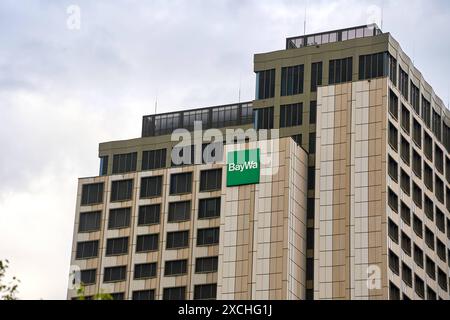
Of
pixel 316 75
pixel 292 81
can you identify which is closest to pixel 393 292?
pixel 316 75

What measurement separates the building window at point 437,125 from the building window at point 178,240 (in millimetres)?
39020

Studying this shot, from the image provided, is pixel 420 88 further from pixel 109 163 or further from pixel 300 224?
pixel 109 163

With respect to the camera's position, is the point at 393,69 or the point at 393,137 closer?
the point at 393,137

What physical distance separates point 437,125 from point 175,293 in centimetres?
4511

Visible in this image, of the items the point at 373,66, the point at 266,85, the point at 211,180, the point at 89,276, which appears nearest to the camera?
the point at 373,66

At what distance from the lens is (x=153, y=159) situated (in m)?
174

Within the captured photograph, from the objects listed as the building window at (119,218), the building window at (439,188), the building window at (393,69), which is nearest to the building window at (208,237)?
the building window at (119,218)

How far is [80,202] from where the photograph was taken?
174 m

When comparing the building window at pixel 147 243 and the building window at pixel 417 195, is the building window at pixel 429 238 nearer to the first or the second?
the building window at pixel 417 195

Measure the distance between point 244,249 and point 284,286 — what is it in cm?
901

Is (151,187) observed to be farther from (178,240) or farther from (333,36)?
(333,36)

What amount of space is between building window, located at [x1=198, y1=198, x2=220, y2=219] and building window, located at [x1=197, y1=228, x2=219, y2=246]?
241 cm

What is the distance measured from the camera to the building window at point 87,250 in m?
170
